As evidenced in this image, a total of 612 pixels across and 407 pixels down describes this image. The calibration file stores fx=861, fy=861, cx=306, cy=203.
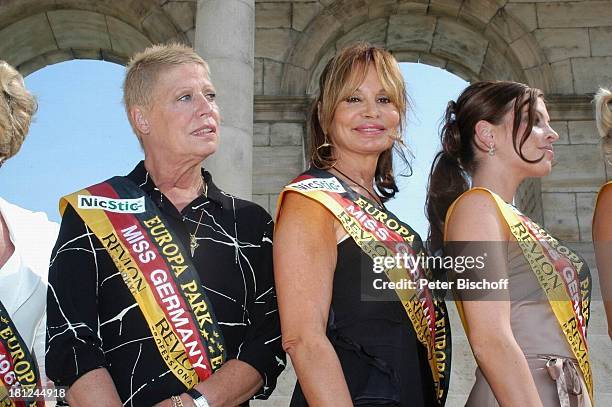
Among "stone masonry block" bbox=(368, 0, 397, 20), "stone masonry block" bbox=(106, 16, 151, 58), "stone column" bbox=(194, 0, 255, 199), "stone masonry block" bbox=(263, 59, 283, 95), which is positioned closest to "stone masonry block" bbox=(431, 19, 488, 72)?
"stone masonry block" bbox=(368, 0, 397, 20)

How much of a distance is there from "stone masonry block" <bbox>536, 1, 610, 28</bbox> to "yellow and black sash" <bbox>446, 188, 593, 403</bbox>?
1025 centimetres

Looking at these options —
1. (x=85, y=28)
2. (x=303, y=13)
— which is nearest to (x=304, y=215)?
(x=303, y=13)

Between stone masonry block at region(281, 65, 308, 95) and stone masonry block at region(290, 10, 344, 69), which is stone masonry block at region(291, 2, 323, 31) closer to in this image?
stone masonry block at region(290, 10, 344, 69)

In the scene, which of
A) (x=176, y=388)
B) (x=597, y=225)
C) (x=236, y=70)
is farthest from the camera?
(x=236, y=70)

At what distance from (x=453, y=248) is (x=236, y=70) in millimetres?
5898

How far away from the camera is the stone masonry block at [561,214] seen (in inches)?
456

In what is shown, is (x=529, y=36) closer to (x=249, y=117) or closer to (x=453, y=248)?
(x=249, y=117)

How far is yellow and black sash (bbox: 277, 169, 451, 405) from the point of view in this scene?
296 cm

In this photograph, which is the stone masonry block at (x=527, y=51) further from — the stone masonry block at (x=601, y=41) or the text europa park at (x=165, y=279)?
the text europa park at (x=165, y=279)

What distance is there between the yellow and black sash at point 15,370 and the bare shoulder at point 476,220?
1.60m

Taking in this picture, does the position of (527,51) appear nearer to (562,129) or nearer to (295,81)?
(562,129)

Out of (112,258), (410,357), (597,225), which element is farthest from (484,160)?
(112,258)

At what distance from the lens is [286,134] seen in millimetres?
12016

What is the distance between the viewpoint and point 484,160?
3508 mm
